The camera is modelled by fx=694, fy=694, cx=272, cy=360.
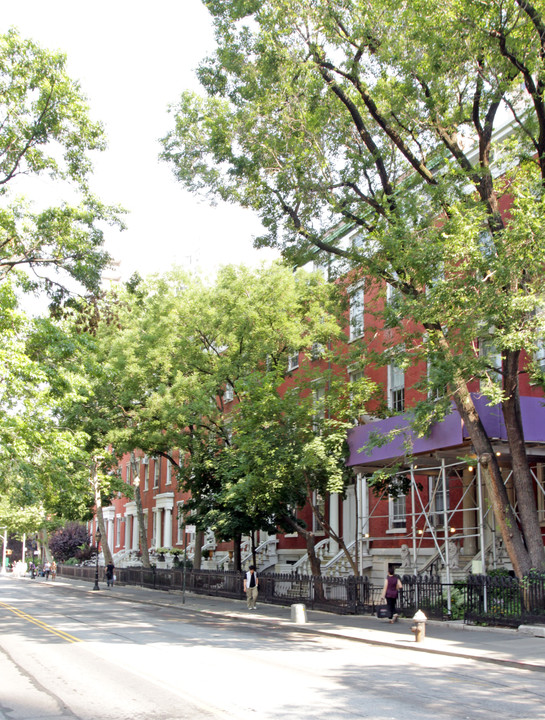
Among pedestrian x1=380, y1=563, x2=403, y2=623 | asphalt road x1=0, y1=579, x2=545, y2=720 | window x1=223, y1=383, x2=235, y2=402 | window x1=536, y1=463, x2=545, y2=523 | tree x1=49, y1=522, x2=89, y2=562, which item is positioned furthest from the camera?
tree x1=49, y1=522, x2=89, y2=562

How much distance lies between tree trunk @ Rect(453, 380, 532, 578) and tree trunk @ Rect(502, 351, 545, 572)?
0.76ft

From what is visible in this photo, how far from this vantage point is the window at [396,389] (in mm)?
27094

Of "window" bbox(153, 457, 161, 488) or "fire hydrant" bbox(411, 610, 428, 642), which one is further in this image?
"window" bbox(153, 457, 161, 488)

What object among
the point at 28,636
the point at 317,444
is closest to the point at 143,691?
the point at 28,636

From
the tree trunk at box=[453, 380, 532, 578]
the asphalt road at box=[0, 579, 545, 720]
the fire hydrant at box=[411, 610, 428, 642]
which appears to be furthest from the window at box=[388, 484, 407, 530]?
the fire hydrant at box=[411, 610, 428, 642]

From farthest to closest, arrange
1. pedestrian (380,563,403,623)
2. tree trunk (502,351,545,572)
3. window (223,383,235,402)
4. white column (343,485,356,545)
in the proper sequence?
window (223,383,235,402)
white column (343,485,356,545)
pedestrian (380,563,403,623)
tree trunk (502,351,545,572)

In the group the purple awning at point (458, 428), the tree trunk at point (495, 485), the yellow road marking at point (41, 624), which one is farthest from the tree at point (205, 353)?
the tree trunk at point (495, 485)

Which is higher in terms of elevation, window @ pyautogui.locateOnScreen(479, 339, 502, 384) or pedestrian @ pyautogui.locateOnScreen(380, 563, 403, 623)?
window @ pyautogui.locateOnScreen(479, 339, 502, 384)

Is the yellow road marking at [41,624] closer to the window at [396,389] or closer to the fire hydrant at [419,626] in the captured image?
the fire hydrant at [419,626]

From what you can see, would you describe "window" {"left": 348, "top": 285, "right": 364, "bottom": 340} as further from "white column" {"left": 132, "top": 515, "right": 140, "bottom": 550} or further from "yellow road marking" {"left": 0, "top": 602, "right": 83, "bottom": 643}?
"white column" {"left": 132, "top": 515, "right": 140, "bottom": 550}

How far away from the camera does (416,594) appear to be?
19.9m

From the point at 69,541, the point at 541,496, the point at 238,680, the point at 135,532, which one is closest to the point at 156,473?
the point at 135,532

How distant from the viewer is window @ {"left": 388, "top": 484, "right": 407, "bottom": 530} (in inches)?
1042

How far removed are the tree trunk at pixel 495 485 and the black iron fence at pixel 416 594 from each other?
2.45ft
